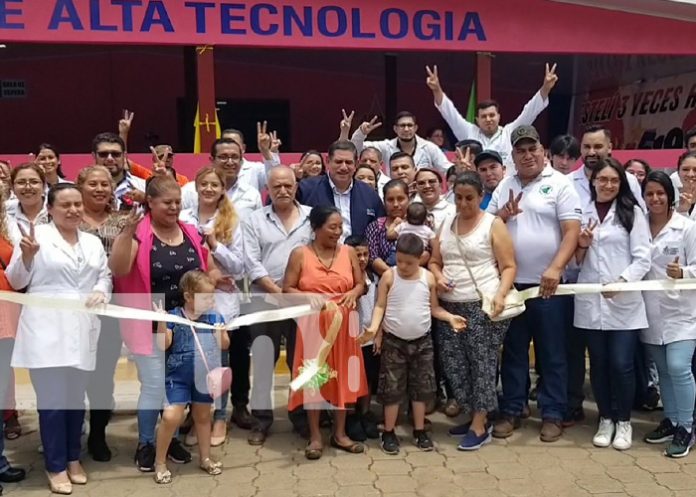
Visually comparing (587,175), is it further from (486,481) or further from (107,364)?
(107,364)

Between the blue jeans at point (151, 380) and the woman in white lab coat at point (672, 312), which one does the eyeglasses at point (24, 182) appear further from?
the woman in white lab coat at point (672, 312)

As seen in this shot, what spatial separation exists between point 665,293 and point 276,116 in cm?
936

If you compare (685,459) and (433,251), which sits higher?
(433,251)

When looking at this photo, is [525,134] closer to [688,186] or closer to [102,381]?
[688,186]

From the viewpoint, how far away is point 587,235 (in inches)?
176

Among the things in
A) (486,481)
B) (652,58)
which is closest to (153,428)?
(486,481)

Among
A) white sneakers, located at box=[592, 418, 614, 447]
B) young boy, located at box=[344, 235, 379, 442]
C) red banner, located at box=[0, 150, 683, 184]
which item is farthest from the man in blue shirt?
red banner, located at box=[0, 150, 683, 184]

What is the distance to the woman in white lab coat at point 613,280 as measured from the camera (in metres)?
4.43

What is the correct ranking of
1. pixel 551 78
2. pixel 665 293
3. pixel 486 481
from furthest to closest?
pixel 551 78 → pixel 665 293 → pixel 486 481

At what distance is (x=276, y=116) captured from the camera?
1285cm

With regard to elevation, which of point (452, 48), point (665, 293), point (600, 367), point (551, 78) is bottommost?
point (600, 367)

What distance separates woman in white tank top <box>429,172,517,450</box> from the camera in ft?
14.5

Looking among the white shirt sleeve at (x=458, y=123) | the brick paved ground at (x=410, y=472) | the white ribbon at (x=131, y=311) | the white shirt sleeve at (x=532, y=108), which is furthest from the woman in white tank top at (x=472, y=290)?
the white shirt sleeve at (x=532, y=108)

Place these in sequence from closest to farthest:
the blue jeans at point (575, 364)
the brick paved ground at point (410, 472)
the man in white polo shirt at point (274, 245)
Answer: the brick paved ground at point (410, 472)
the man in white polo shirt at point (274, 245)
the blue jeans at point (575, 364)
